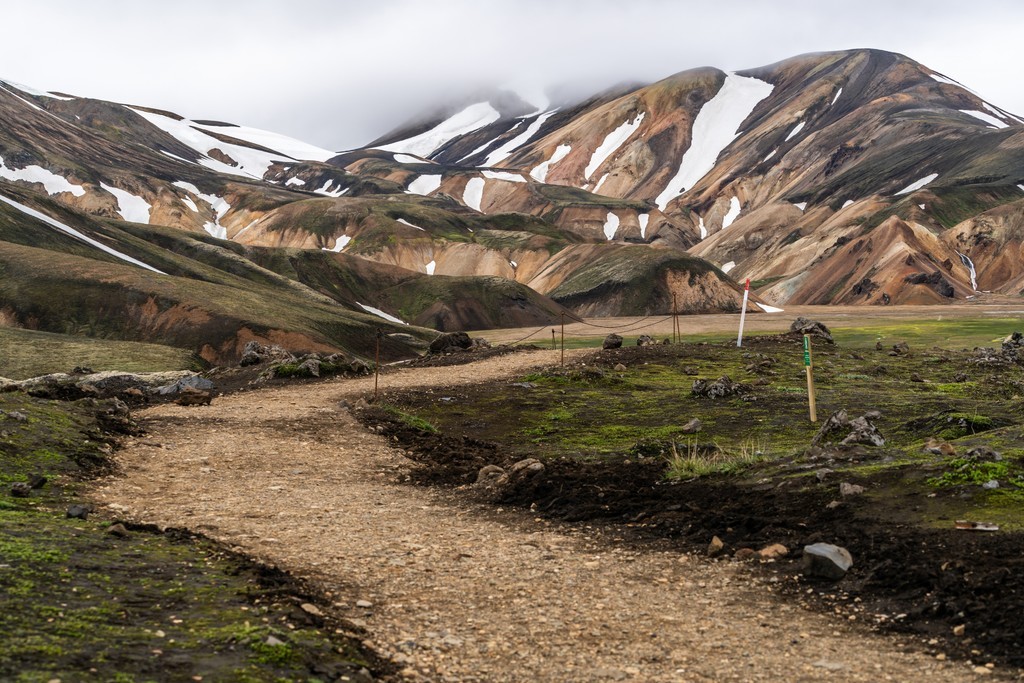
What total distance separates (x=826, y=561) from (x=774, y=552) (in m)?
0.93

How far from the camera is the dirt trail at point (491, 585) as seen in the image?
791 centimetres

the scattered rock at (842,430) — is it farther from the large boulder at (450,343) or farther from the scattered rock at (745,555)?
the large boulder at (450,343)

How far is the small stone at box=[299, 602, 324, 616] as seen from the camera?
845cm

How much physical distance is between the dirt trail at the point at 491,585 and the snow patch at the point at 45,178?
176 metres

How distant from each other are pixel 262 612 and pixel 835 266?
132923mm

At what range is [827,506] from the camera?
1166 centimetres

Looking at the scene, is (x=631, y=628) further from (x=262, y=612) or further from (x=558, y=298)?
(x=558, y=298)

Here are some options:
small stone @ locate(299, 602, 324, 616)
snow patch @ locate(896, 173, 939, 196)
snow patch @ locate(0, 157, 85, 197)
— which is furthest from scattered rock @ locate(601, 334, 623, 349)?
snow patch @ locate(0, 157, 85, 197)

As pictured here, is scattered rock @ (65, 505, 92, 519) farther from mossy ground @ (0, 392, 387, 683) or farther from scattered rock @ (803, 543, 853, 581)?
scattered rock @ (803, 543, 853, 581)

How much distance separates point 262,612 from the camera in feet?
26.7

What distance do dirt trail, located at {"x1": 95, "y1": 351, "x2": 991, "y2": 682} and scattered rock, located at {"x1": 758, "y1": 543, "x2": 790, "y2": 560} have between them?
0.44 m

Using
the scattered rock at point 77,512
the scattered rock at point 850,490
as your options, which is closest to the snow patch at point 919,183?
the scattered rock at point 850,490

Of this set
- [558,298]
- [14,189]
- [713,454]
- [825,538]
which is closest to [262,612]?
[825,538]

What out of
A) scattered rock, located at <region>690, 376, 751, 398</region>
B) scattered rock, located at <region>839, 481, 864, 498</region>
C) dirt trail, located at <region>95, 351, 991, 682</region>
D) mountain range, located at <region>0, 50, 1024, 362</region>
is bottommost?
dirt trail, located at <region>95, 351, 991, 682</region>
